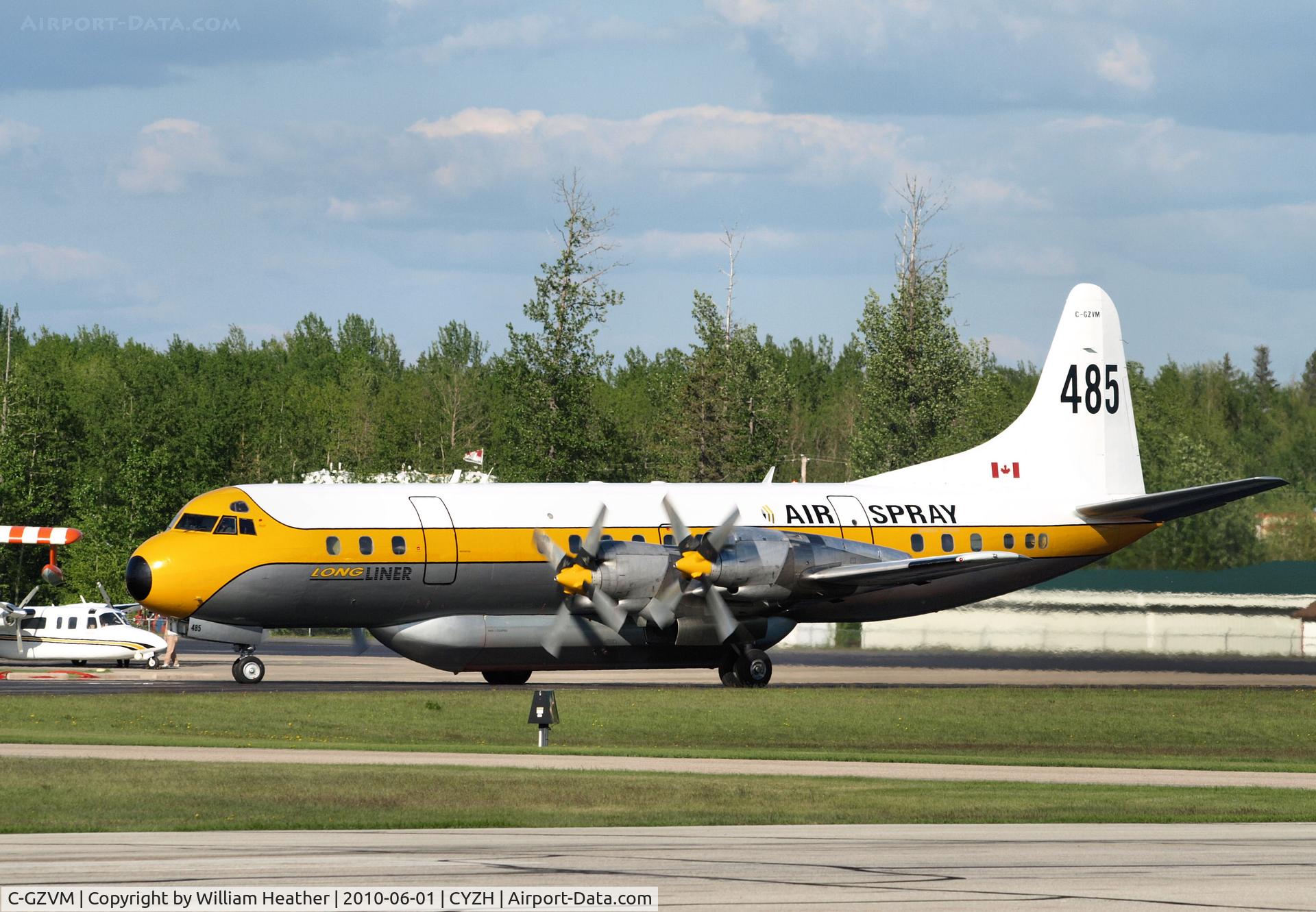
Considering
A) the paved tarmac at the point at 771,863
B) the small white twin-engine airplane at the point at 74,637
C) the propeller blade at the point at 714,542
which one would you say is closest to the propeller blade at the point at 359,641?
the propeller blade at the point at 714,542

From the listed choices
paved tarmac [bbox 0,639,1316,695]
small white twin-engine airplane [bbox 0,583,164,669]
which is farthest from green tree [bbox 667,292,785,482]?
small white twin-engine airplane [bbox 0,583,164,669]

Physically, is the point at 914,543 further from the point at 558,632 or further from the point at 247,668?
the point at 247,668

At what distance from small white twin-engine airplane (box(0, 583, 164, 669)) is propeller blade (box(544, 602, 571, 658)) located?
2130 cm

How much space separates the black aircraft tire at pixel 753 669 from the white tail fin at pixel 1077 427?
7.70 m

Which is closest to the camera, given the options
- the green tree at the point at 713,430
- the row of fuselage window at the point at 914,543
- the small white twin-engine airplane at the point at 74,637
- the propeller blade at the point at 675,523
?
the propeller blade at the point at 675,523

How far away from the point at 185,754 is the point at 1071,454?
2749cm

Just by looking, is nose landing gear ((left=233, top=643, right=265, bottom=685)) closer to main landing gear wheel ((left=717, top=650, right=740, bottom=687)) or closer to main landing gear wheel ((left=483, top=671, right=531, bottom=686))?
main landing gear wheel ((left=483, top=671, right=531, bottom=686))

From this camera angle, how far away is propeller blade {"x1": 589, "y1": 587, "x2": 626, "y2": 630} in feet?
120

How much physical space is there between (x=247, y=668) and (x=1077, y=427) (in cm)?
2246

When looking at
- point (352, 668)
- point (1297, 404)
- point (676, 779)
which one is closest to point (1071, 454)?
point (352, 668)

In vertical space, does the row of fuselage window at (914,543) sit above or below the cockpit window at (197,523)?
below

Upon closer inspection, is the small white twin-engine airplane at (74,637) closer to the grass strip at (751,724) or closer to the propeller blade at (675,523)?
the grass strip at (751,724)

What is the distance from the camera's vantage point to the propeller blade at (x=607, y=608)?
3656 cm

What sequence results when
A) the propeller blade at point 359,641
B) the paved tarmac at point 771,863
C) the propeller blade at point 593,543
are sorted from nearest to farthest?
the paved tarmac at point 771,863 → the propeller blade at point 593,543 → the propeller blade at point 359,641
